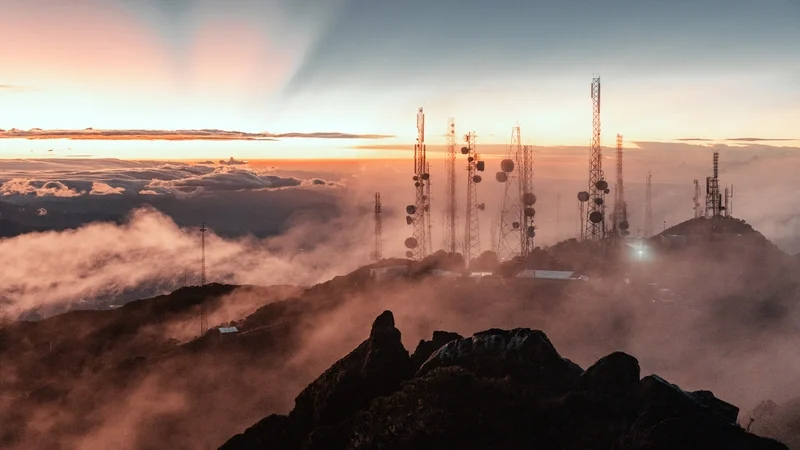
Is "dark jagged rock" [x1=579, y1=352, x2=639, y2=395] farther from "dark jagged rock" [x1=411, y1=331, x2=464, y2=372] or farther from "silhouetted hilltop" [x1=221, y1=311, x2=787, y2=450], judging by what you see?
"dark jagged rock" [x1=411, y1=331, x2=464, y2=372]

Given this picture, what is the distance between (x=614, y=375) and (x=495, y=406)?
20.3ft

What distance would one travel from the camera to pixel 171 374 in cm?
10219

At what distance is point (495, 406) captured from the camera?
35.8 metres

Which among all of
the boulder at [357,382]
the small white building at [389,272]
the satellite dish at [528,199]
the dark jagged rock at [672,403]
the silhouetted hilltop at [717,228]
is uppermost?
the satellite dish at [528,199]

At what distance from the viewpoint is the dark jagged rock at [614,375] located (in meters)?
35.8

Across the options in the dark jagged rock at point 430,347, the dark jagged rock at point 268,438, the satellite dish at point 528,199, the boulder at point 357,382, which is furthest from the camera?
the satellite dish at point 528,199

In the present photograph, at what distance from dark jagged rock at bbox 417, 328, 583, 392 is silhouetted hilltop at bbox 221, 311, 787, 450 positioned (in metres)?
0.06

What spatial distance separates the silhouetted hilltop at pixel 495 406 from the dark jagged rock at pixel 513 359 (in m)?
0.06

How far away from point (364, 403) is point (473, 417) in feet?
27.1

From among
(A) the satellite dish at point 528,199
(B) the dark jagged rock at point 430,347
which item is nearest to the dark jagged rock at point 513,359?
(B) the dark jagged rock at point 430,347

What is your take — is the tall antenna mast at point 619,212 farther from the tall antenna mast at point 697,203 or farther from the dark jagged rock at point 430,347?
the dark jagged rock at point 430,347

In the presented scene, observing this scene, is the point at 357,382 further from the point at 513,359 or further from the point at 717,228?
the point at 717,228

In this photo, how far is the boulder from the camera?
136 feet

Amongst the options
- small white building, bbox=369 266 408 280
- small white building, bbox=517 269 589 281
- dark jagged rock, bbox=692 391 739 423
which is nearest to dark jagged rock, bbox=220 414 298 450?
dark jagged rock, bbox=692 391 739 423
